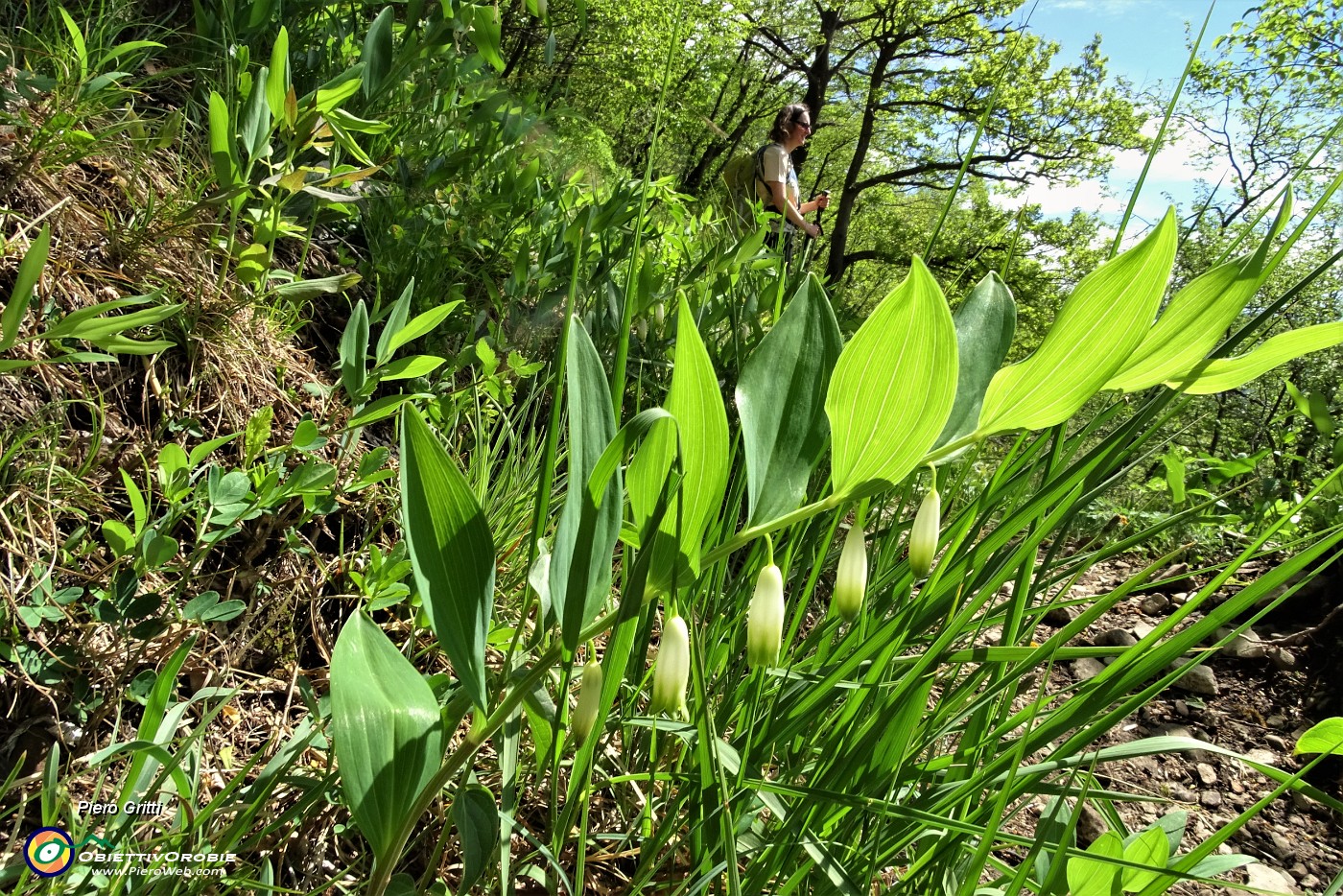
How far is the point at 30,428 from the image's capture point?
2.97 ft

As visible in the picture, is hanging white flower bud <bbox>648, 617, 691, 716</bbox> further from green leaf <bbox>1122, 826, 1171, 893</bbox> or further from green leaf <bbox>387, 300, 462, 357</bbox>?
green leaf <bbox>387, 300, 462, 357</bbox>

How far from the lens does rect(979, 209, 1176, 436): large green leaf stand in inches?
18.9

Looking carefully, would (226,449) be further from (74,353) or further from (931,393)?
(931,393)

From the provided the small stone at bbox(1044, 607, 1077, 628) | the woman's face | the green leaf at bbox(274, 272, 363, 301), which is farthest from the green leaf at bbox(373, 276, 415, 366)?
the woman's face

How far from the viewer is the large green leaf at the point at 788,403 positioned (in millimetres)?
539

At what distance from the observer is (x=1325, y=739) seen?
2.15 feet

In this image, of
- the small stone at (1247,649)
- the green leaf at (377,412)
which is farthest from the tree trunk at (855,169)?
the green leaf at (377,412)

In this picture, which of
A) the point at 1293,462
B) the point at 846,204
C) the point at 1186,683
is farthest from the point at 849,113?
the point at 1186,683

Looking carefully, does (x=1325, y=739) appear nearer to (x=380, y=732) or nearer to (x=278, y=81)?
(x=380, y=732)

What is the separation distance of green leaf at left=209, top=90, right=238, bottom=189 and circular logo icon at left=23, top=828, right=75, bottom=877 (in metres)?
0.81

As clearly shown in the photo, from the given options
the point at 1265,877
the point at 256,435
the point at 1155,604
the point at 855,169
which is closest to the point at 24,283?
the point at 256,435

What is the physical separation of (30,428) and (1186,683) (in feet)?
8.28

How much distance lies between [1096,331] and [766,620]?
28 cm

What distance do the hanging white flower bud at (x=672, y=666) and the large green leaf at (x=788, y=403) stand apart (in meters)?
0.10
